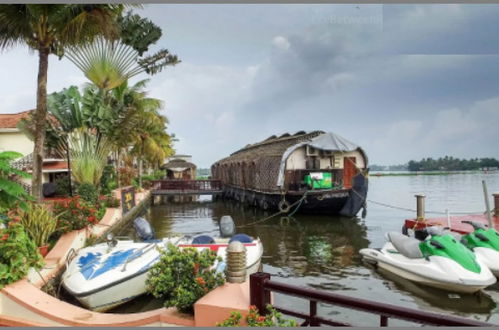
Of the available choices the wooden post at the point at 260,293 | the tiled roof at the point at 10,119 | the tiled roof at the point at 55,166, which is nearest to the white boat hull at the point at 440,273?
the wooden post at the point at 260,293

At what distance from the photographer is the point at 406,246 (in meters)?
8.41

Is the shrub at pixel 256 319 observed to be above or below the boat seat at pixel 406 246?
above

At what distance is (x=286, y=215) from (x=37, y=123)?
12915 mm

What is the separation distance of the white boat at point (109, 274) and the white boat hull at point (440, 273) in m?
4.25

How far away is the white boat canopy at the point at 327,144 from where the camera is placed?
61.9ft

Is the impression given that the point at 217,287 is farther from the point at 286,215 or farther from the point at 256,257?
the point at 286,215

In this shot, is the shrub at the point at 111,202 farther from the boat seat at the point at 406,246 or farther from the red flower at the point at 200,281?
the red flower at the point at 200,281

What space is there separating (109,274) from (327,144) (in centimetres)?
1498

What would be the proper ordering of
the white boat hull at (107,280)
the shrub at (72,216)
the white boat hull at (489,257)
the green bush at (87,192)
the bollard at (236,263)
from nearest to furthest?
the bollard at (236,263)
the white boat hull at (107,280)
the white boat hull at (489,257)
the shrub at (72,216)
the green bush at (87,192)

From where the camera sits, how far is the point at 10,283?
17.8 ft

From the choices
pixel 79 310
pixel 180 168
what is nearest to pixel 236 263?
pixel 79 310

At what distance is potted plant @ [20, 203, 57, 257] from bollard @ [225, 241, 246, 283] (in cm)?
539

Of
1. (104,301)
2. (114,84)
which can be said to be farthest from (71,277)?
(114,84)

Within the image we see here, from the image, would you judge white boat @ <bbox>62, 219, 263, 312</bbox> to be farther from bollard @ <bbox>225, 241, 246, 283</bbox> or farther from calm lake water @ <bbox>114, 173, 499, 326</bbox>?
bollard @ <bbox>225, 241, 246, 283</bbox>
